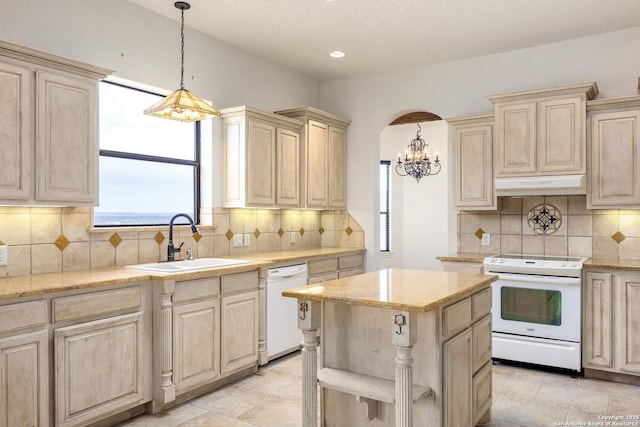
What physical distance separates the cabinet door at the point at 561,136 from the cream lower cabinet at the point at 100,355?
134 inches

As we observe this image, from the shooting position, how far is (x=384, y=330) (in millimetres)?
2424

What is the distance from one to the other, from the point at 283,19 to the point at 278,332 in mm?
2645

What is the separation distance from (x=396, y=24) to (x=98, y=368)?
3.41 meters

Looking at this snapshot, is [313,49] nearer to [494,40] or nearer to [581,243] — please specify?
[494,40]

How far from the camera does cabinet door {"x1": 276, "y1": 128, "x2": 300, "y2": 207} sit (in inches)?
181

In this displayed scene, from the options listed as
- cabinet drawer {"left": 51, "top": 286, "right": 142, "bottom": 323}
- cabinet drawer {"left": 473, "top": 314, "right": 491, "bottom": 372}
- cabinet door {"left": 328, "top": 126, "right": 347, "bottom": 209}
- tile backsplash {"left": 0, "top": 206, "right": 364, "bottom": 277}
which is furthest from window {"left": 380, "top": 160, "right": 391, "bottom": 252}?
cabinet drawer {"left": 51, "top": 286, "right": 142, "bottom": 323}

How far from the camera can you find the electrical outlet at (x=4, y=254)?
280 cm

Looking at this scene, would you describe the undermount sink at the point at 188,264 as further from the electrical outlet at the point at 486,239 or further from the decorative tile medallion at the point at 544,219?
the decorative tile medallion at the point at 544,219

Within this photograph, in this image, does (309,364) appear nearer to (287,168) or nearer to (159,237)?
(159,237)

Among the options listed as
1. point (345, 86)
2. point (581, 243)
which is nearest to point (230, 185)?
point (345, 86)

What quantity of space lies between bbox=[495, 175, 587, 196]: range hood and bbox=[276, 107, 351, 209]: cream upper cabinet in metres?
1.80

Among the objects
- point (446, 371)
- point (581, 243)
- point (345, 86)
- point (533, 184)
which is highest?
point (345, 86)

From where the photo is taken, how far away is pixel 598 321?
376 centimetres

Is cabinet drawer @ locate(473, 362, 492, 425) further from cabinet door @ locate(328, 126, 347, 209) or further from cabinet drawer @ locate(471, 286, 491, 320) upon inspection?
cabinet door @ locate(328, 126, 347, 209)
